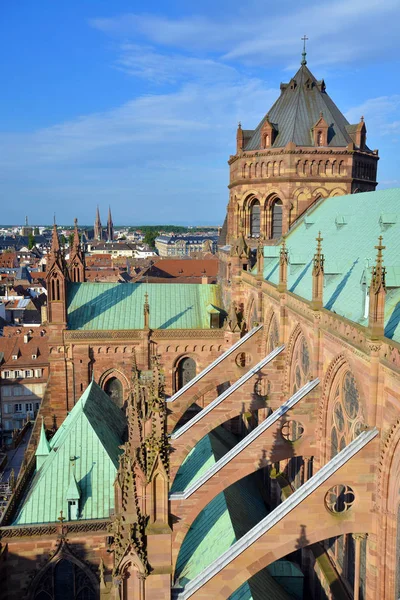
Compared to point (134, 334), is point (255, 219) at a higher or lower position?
higher

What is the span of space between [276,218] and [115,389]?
17219 millimetres

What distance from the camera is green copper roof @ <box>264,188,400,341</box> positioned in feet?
56.6

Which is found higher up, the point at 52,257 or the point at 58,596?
the point at 52,257

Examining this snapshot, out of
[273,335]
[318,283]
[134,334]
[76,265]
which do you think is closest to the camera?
[318,283]

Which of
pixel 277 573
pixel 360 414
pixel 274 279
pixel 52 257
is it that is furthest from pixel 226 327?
pixel 360 414

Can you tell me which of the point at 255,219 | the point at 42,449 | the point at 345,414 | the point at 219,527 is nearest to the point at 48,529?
the point at 42,449

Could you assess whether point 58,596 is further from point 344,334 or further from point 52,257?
point 52,257

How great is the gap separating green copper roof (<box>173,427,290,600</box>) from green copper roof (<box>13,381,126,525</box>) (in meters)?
3.54

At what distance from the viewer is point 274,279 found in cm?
3059

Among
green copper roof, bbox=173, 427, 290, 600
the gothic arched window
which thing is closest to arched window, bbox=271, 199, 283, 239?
green copper roof, bbox=173, 427, 290, 600

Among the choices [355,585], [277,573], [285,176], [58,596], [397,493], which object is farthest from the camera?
[285,176]

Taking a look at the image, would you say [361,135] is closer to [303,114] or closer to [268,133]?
A: [303,114]

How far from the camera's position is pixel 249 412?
26.8 m

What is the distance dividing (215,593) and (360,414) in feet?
21.0
